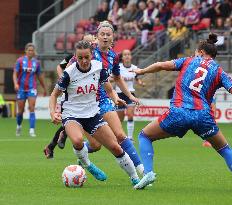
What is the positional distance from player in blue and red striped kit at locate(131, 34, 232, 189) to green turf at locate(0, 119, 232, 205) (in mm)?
544

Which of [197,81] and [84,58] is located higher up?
[84,58]

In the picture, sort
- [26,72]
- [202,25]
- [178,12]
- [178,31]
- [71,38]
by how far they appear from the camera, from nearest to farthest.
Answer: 1. [26,72]
2. [202,25]
3. [178,31]
4. [178,12]
5. [71,38]

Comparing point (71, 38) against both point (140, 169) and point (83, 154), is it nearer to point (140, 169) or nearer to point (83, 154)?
point (140, 169)

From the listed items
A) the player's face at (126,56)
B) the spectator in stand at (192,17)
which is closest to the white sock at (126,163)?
the player's face at (126,56)

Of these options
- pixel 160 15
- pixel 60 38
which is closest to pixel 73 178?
pixel 160 15

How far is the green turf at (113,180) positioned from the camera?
11.0 metres

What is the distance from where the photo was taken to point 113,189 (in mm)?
12055

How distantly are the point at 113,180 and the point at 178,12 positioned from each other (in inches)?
854

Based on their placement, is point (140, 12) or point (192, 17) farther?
point (140, 12)

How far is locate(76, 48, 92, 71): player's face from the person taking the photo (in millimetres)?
12086

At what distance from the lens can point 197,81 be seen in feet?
38.9

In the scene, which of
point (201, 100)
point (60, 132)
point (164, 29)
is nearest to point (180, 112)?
point (201, 100)

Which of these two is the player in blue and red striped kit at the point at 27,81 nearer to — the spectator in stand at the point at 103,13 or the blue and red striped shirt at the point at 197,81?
the blue and red striped shirt at the point at 197,81

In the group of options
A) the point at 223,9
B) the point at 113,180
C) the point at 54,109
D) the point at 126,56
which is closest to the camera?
the point at 54,109
